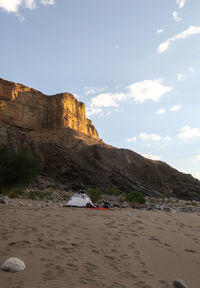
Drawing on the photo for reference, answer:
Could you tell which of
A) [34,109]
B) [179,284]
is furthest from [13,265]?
[34,109]

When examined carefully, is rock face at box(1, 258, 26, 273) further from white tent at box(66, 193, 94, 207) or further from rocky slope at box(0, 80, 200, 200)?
rocky slope at box(0, 80, 200, 200)

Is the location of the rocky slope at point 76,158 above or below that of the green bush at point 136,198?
above

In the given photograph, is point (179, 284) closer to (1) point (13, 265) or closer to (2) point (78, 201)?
(1) point (13, 265)

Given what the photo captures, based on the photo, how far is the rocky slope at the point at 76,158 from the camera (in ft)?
116

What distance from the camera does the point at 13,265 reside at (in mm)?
2662

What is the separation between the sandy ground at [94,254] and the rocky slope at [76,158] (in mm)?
25235

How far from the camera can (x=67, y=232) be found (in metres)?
4.28

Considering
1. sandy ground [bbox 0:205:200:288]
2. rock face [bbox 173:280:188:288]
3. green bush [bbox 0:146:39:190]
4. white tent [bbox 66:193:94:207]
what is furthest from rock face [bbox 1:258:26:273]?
green bush [bbox 0:146:39:190]

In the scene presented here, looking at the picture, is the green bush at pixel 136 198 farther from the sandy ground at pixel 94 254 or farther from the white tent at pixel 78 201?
the sandy ground at pixel 94 254

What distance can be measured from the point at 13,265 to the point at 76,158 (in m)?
38.9

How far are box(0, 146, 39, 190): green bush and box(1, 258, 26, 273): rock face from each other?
49.8ft

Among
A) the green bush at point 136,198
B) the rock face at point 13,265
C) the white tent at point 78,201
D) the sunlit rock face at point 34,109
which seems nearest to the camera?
the rock face at point 13,265

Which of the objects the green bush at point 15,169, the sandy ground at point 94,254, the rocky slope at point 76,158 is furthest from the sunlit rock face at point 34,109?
the sandy ground at point 94,254

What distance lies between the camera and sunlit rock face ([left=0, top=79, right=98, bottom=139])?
5778cm
